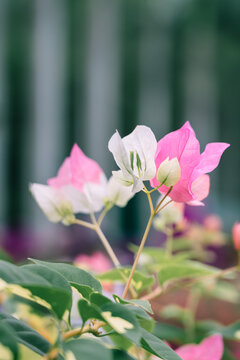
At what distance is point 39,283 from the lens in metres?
0.25

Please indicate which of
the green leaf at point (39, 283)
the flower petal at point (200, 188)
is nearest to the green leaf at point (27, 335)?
the green leaf at point (39, 283)

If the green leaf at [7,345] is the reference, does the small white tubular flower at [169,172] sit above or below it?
above

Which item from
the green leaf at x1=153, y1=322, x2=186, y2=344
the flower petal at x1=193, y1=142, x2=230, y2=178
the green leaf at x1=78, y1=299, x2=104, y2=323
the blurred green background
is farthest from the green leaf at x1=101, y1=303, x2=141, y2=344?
the blurred green background

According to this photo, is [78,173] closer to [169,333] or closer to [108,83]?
[169,333]

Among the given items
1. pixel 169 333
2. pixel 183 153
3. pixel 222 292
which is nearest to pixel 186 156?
pixel 183 153

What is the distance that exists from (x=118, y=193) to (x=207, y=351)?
134 mm

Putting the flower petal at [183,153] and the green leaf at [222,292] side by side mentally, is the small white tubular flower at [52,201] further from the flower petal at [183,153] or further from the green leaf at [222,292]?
the green leaf at [222,292]

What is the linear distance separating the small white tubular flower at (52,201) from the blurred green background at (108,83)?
12.9 ft

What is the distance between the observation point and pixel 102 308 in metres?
0.26

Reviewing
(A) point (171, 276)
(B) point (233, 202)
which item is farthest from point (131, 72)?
(A) point (171, 276)

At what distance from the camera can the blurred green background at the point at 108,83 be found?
4.61 m

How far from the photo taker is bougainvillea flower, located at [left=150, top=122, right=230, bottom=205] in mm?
332

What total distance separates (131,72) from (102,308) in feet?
15.9

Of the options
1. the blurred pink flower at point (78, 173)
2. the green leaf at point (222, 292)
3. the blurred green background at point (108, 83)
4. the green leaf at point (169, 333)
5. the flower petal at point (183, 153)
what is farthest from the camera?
the blurred green background at point (108, 83)
